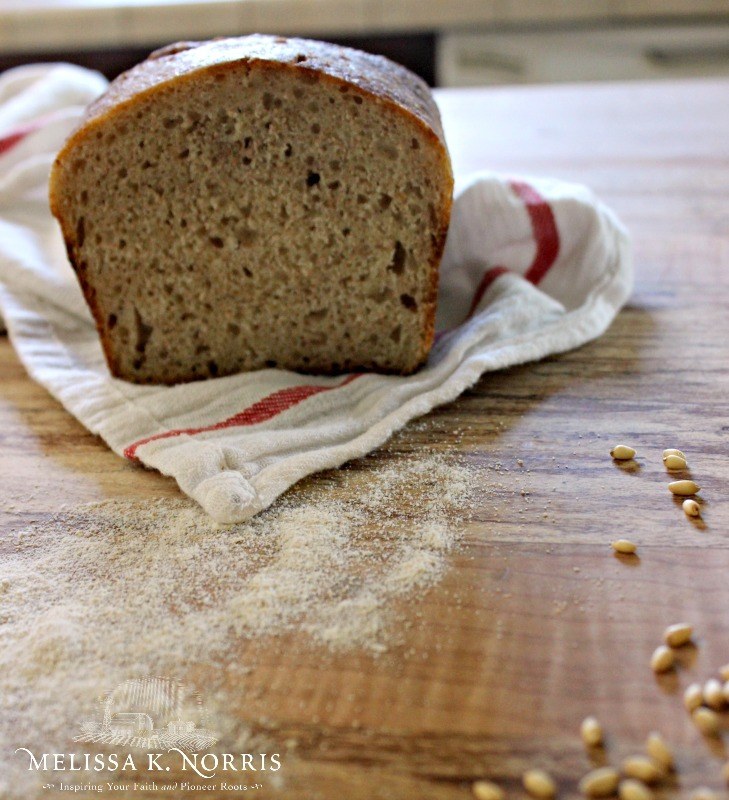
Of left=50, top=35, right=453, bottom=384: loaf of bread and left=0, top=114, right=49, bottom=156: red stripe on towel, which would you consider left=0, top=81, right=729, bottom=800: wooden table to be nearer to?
left=50, top=35, right=453, bottom=384: loaf of bread

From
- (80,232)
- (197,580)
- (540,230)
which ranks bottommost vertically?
(197,580)

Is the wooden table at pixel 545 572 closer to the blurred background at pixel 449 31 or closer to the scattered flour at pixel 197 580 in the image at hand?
the scattered flour at pixel 197 580

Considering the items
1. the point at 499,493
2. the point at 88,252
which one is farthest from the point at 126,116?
the point at 499,493

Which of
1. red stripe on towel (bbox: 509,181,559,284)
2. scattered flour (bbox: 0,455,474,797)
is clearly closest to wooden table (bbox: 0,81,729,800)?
scattered flour (bbox: 0,455,474,797)

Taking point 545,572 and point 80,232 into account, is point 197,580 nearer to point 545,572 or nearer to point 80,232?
point 545,572

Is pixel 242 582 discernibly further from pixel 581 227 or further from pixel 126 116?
pixel 581 227

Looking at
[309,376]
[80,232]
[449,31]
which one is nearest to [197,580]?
[309,376]
